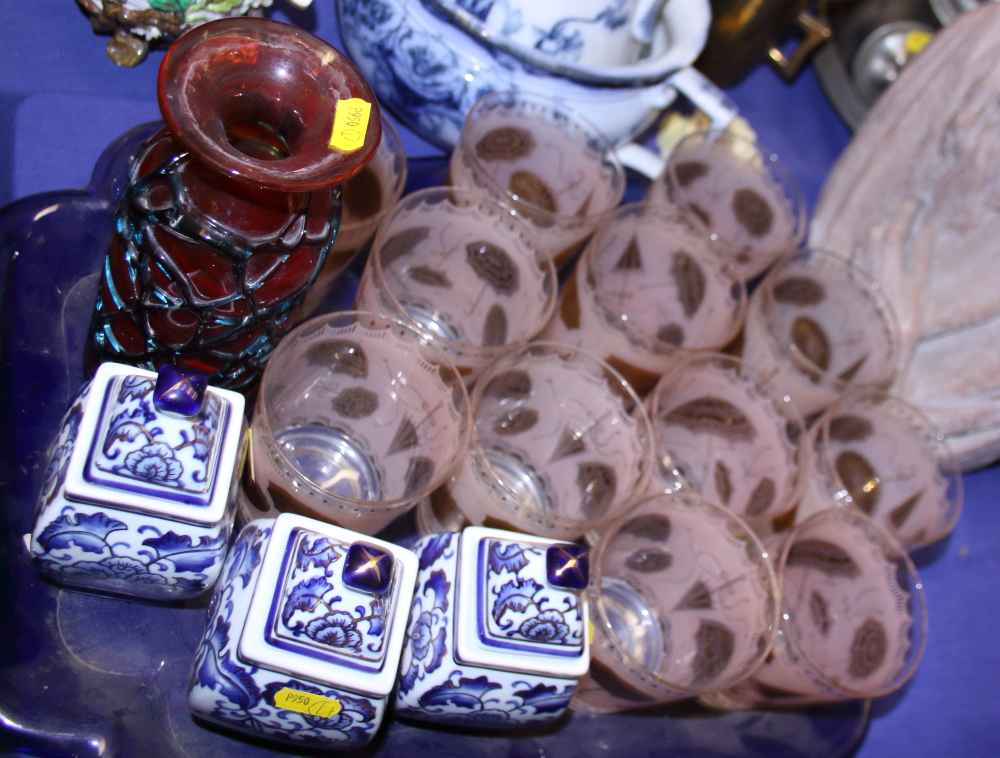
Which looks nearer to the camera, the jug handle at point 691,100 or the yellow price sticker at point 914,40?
the jug handle at point 691,100

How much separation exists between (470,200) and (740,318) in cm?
35

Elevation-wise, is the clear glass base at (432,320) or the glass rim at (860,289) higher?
the glass rim at (860,289)

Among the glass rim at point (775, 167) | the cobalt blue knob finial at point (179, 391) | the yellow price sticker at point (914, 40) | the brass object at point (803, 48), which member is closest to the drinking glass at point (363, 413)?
the cobalt blue knob finial at point (179, 391)

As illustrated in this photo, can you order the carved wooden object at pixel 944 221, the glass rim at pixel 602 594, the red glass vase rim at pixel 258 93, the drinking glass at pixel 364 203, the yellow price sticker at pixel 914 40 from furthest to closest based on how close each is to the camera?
the yellow price sticker at pixel 914 40 → the carved wooden object at pixel 944 221 → the drinking glass at pixel 364 203 → the glass rim at pixel 602 594 → the red glass vase rim at pixel 258 93

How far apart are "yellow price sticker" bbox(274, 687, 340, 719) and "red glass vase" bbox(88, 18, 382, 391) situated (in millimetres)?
260

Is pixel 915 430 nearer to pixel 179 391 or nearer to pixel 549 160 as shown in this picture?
pixel 549 160

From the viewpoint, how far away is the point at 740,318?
0.97 m

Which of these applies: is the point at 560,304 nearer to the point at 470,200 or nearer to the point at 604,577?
the point at 470,200

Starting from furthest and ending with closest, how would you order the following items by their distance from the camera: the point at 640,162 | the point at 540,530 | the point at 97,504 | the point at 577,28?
the point at 640,162 < the point at 577,28 < the point at 540,530 < the point at 97,504

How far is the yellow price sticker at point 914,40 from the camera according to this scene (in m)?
1.36

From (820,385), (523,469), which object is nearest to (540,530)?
(523,469)

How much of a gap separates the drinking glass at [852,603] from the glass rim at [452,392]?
0.38 meters

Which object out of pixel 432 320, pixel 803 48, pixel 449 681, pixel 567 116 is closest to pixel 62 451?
pixel 449 681

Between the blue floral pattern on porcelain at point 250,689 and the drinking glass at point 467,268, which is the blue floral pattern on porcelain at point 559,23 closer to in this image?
the drinking glass at point 467,268
